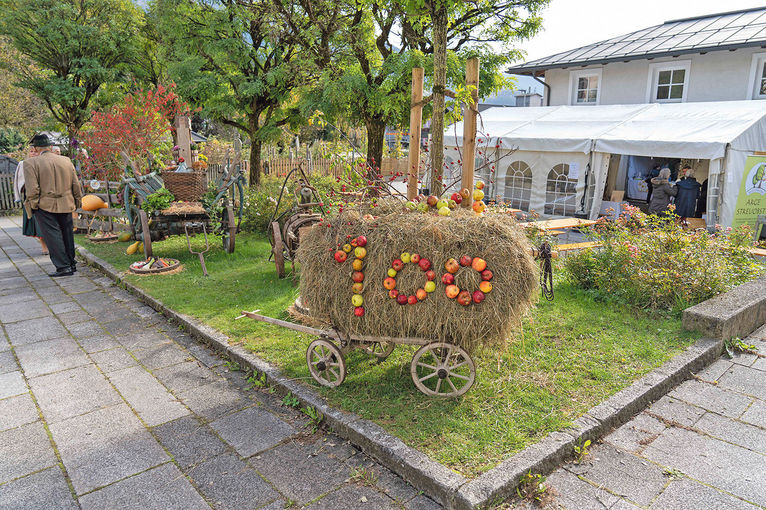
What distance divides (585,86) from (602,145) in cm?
543

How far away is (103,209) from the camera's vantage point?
906 cm

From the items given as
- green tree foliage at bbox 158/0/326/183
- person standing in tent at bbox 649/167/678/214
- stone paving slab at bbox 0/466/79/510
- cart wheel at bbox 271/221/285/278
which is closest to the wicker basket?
cart wheel at bbox 271/221/285/278

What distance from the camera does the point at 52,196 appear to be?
7.18 metres

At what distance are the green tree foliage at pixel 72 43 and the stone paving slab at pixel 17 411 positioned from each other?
12.4 meters

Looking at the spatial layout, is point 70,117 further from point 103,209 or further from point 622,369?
point 622,369

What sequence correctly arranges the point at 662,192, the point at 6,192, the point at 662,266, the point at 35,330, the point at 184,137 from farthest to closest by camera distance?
the point at 6,192 → the point at 662,192 → the point at 184,137 → the point at 662,266 → the point at 35,330

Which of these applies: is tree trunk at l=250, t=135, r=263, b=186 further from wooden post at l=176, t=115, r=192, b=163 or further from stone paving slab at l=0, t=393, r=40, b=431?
stone paving slab at l=0, t=393, r=40, b=431

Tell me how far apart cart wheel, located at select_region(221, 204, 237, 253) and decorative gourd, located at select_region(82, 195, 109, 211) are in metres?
3.08

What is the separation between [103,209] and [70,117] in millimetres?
7564

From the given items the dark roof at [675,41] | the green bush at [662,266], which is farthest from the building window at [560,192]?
the green bush at [662,266]

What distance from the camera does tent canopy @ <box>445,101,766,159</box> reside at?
34.3 feet

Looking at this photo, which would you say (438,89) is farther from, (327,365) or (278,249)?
(278,249)

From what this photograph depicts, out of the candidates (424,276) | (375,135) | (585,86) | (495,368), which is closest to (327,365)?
(424,276)

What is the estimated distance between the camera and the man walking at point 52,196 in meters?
7.04
